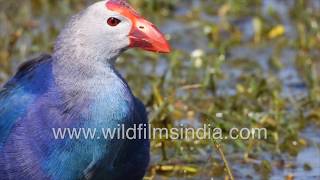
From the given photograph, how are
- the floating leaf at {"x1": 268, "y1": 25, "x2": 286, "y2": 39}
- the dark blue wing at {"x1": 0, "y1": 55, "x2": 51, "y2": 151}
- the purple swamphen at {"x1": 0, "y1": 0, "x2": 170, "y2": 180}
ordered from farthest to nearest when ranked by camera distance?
the floating leaf at {"x1": 268, "y1": 25, "x2": 286, "y2": 39}, the dark blue wing at {"x1": 0, "y1": 55, "x2": 51, "y2": 151}, the purple swamphen at {"x1": 0, "y1": 0, "x2": 170, "y2": 180}

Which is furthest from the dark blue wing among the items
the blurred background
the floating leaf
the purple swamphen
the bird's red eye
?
the floating leaf

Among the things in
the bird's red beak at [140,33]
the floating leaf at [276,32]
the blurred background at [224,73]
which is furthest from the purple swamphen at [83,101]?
the floating leaf at [276,32]

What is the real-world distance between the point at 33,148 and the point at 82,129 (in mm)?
251

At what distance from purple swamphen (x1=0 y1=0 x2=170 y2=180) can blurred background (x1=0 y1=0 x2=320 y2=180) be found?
0.71 meters

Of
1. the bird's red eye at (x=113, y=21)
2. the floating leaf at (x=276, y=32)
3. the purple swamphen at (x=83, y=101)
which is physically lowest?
the purple swamphen at (x=83, y=101)

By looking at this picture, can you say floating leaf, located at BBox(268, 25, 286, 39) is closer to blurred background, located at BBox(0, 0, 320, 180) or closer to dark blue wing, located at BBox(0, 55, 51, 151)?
blurred background, located at BBox(0, 0, 320, 180)

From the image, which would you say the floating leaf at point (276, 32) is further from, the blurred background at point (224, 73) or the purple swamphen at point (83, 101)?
the purple swamphen at point (83, 101)

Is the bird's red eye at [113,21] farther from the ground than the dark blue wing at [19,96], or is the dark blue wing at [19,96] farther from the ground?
the bird's red eye at [113,21]

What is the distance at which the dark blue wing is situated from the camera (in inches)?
178

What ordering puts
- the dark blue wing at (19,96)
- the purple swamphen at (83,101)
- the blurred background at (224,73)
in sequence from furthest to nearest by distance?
the blurred background at (224,73) → the dark blue wing at (19,96) → the purple swamphen at (83,101)

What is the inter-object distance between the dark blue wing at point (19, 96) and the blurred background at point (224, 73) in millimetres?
873

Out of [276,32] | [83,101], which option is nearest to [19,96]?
[83,101]

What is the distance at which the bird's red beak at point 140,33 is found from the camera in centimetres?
433

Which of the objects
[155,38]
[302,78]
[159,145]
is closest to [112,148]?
[155,38]
